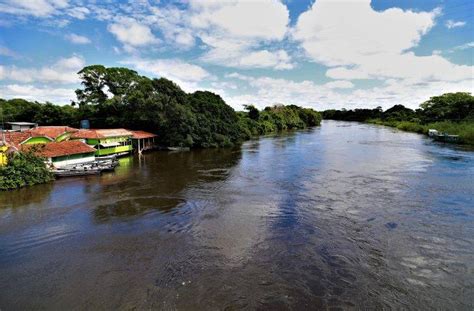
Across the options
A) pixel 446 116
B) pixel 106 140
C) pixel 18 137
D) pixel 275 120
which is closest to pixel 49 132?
pixel 18 137

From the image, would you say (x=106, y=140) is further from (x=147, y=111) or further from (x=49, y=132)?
(x=147, y=111)

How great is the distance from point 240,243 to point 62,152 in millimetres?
15300

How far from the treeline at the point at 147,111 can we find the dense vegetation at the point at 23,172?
13315 millimetres

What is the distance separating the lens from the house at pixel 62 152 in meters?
17.4

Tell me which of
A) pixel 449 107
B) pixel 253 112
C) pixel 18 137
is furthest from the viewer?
pixel 253 112

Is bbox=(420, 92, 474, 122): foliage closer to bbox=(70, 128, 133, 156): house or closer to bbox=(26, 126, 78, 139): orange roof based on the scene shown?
bbox=(70, 128, 133, 156): house

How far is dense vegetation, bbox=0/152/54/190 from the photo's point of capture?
14.8 m

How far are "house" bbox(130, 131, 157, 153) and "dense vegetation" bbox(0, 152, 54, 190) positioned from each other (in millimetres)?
10753

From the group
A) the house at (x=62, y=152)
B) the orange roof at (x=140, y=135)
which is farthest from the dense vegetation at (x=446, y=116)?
the house at (x=62, y=152)

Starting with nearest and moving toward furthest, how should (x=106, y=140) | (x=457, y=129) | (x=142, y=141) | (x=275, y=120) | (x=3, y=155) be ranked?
(x=3, y=155) → (x=106, y=140) → (x=142, y=141) → (x=457, y=129) → (x=275, y=120)

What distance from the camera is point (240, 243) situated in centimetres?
901

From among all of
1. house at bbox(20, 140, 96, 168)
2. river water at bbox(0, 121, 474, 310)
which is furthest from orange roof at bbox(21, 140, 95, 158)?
river water at bbox(0, 121, 474, 310)

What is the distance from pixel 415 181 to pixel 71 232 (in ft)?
57.2

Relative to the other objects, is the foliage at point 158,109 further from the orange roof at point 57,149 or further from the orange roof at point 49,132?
the orange roof at point 57,149
